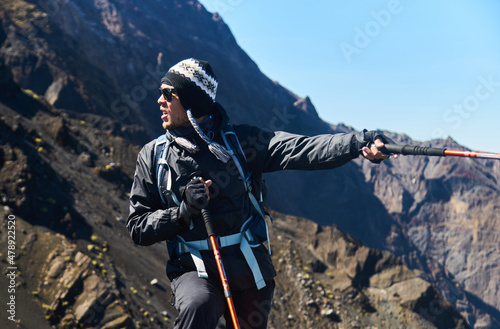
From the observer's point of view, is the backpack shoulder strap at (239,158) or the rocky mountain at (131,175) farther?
the rocky mountain at (131,175)

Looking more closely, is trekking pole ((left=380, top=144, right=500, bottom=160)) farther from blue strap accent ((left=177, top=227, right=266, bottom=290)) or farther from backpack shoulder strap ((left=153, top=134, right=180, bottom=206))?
backpack shoulder strap ((left=153, top=134, right=180, bottom=206))

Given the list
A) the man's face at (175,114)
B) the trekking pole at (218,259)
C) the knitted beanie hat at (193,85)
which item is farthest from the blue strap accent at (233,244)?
the knitted beanie hat at (193,85)

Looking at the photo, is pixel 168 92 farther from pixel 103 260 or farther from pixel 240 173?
pixel 103 260

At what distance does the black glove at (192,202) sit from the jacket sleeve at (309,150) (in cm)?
72

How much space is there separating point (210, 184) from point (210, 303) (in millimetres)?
877

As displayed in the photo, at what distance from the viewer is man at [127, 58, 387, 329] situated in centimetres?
304

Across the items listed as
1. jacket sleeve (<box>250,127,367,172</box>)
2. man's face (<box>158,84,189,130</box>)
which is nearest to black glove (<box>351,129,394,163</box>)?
jacket sleeve (<box>250,127,367,172</box>)

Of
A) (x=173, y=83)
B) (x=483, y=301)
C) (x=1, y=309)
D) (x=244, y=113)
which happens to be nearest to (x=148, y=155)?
(x=173, y=83)

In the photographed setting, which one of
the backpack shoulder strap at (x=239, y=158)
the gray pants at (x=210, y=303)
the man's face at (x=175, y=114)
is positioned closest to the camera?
the gray pants at (x=210, y=303)

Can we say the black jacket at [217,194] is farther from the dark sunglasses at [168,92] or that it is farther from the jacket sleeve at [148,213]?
the dark sunglasses at [168,92]

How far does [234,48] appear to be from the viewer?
387 feet

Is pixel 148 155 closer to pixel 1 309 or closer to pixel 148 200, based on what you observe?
pixel 148 200

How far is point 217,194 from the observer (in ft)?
10.5

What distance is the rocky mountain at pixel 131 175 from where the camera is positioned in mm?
14320
